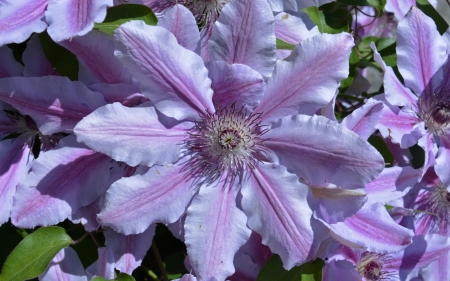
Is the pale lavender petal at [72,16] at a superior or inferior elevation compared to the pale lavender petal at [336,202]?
superior

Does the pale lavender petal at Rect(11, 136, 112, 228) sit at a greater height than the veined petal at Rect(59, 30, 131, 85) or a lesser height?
lesser

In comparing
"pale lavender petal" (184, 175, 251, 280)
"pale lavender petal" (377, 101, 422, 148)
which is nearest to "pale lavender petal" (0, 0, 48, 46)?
"pale lavender petal" (184, 175, 251, 280)

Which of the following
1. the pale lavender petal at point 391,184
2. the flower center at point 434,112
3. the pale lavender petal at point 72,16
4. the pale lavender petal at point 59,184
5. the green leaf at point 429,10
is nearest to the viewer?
the pale lavender petal at point 72,16

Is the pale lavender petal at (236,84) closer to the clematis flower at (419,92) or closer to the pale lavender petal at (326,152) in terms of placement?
the pale lavender petal at (326,152)

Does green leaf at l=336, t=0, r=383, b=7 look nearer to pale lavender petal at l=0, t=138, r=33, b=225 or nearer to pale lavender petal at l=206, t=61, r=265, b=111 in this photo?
pale lavender petal at l=206, t=61, r=265, b=111

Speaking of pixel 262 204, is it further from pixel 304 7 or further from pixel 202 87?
pixel 304 7

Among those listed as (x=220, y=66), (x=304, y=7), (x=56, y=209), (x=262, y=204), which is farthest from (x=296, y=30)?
(x=56, y=209)

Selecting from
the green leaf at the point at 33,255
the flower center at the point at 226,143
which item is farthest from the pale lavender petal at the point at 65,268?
the flower center at the point at 226,143
